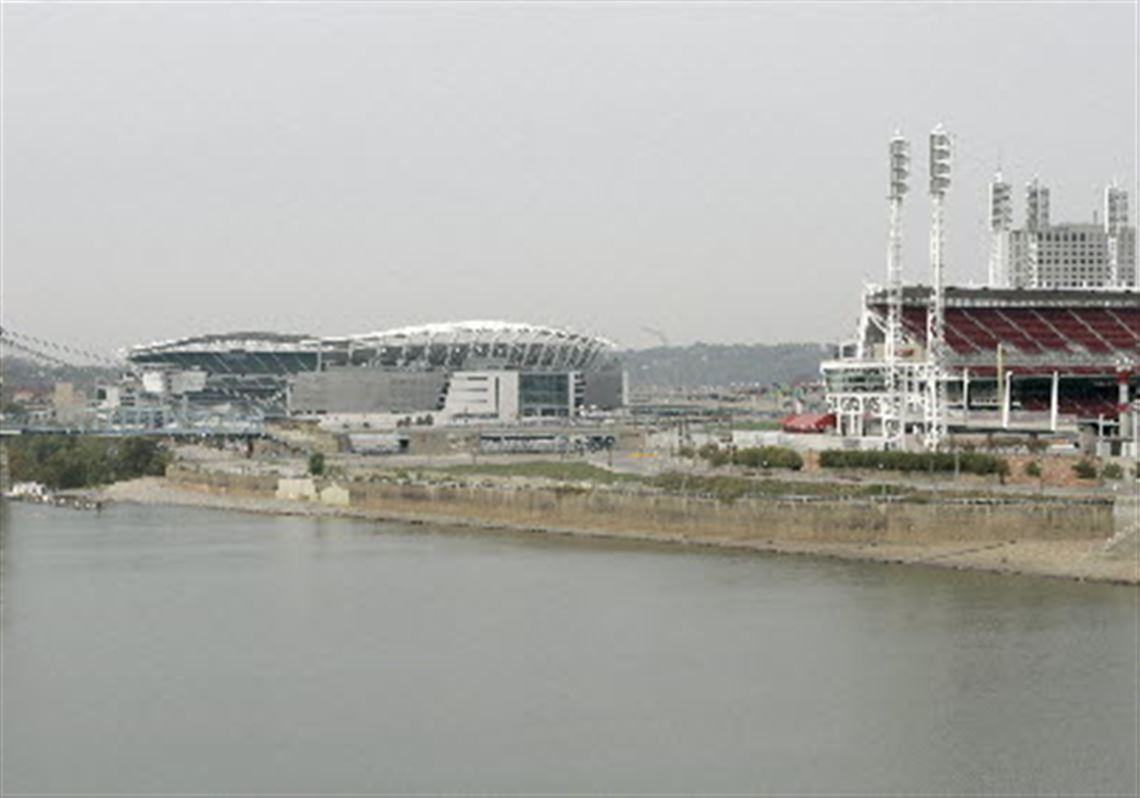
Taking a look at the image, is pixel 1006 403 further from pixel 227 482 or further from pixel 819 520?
pixel 227 482

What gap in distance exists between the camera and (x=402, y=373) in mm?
51562

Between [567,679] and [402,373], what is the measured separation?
37.5 m

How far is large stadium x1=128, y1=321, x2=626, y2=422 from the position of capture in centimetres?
5128

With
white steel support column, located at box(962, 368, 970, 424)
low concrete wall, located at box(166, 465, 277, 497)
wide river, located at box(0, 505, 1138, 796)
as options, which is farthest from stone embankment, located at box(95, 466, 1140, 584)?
white steel support column, located at box(962, 368, 970, 424)

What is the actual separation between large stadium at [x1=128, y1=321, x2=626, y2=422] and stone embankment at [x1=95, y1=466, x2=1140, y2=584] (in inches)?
764

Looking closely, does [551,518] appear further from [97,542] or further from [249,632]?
[249,632]

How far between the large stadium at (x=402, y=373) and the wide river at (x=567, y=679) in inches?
1127

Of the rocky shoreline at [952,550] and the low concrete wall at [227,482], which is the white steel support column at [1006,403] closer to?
the rocky shoreline at [952,550]

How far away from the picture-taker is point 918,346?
31.3 m

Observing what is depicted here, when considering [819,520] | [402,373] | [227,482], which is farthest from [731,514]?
[402,373]

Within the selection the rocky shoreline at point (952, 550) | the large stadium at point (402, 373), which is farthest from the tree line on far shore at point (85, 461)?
the rocky shoreline at point (952, 550)

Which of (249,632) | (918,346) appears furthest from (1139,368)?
(249,632)

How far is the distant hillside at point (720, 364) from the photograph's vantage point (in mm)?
136250

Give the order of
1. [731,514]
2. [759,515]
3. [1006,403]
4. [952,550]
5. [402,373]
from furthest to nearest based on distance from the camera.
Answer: [402,373] → [1006,403] → [731,514] → [759,515] → [952,550]
